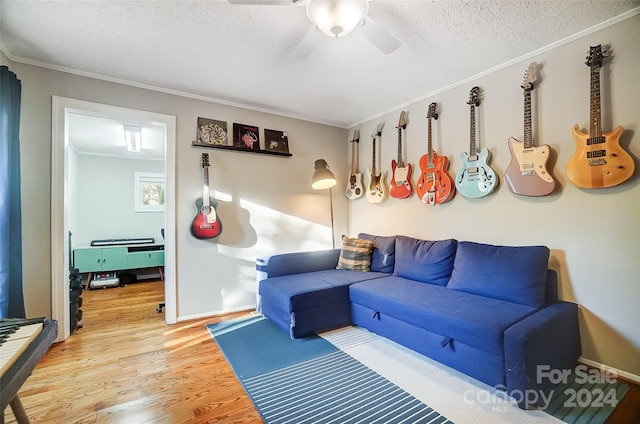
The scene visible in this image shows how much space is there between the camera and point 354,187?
397 cm

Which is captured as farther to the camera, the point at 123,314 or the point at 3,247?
the point at 123,314

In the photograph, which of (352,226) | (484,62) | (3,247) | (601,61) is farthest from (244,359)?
(601,61)

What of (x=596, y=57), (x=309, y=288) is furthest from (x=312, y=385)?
(x=596, y=57)

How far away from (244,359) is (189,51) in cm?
240

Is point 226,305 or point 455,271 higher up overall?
point 455,271

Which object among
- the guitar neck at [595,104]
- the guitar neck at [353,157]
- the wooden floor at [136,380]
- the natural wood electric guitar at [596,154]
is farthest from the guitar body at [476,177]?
the wooden floor at [136,380]

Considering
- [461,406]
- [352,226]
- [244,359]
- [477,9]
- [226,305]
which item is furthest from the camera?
[352,226]

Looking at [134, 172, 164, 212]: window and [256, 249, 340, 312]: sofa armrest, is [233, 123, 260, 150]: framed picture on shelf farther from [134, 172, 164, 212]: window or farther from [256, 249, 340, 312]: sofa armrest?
[134, 172, 164, 212]: window

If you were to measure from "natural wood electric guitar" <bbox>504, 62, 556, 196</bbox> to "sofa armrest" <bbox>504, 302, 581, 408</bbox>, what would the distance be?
0.90m

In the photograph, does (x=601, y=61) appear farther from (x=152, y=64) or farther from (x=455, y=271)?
(x=152, y=64)

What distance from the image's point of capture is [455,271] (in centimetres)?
240

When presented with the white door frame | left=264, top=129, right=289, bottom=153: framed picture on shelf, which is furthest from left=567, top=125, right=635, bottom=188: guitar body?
the white door frame

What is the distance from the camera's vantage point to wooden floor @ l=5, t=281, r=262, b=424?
156 cm

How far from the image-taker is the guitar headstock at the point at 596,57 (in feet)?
6.14
